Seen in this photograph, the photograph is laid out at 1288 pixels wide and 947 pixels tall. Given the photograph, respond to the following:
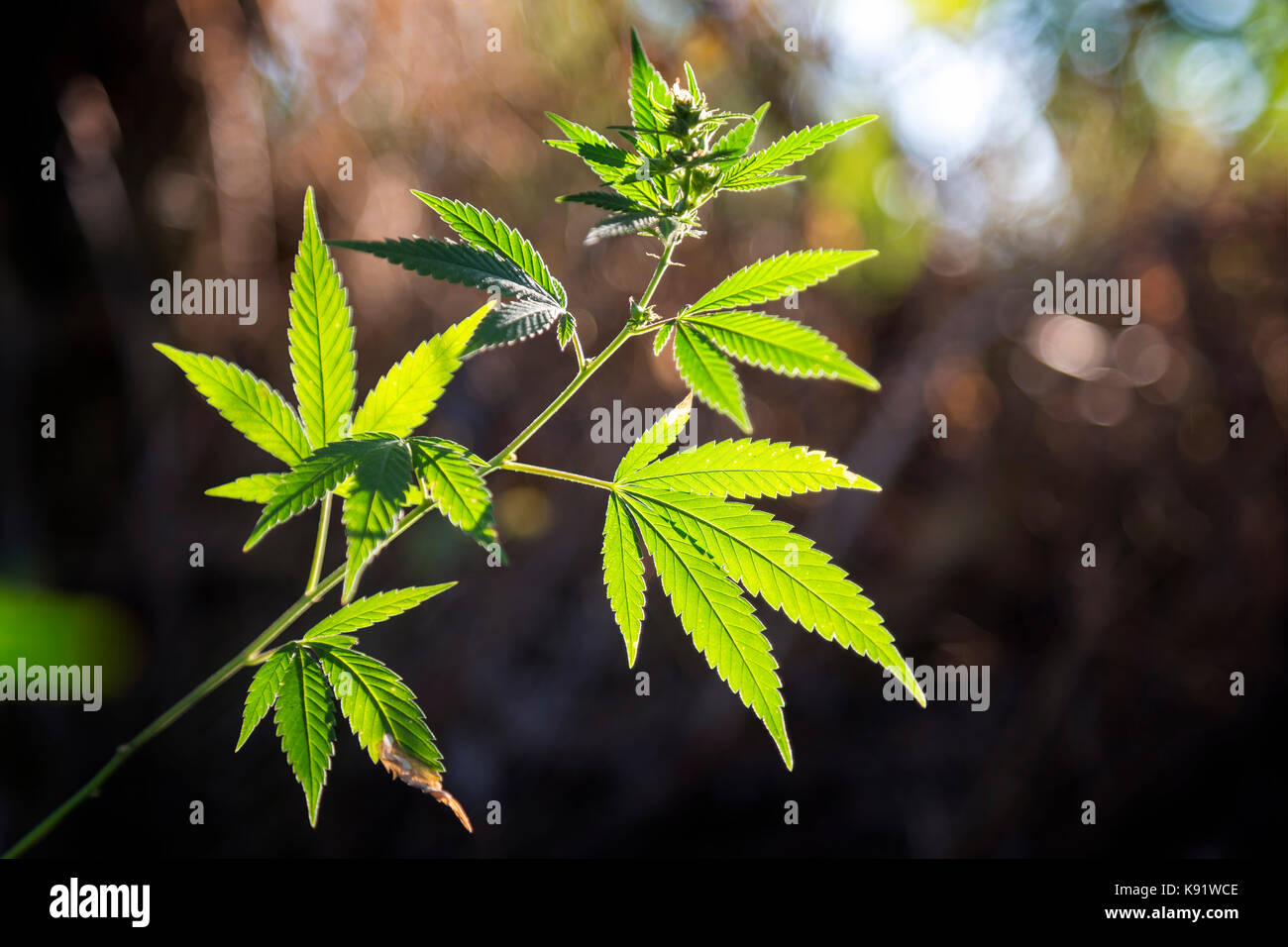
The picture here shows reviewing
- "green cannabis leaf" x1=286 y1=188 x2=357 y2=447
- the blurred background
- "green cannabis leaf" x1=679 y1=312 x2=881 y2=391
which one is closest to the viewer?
"green cannabis leaf" x1=679 y1=312 x2=881 y2=391

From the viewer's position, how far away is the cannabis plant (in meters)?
0.75

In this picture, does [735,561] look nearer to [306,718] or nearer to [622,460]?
[622,460]

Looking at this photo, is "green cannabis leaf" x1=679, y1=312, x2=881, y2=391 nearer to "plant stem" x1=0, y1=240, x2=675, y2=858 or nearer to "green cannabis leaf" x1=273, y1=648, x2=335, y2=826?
"plant stem" x1=0, y1=240, x2=675, y2=858

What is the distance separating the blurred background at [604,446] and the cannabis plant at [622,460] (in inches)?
106

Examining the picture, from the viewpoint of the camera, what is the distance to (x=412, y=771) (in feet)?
2.60

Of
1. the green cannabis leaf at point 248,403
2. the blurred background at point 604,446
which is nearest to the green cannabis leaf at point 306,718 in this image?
the green cannabis leaf at point 248,403

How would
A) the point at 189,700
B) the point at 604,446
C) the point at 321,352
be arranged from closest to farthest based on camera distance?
the point at 189,700
the point at 321,352
the point at 604,446

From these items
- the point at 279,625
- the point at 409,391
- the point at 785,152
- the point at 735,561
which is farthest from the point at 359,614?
the point at 785,152

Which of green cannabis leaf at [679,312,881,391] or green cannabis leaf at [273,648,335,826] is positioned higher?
green cannabis leaf at [679,312,881,391]

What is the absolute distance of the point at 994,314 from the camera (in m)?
3.89

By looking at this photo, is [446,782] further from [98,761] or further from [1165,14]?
[1165,14]

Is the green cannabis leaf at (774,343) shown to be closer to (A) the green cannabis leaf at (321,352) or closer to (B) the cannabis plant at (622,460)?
(B) the cannabis plant at (622,460)

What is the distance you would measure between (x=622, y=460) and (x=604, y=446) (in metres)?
2.91

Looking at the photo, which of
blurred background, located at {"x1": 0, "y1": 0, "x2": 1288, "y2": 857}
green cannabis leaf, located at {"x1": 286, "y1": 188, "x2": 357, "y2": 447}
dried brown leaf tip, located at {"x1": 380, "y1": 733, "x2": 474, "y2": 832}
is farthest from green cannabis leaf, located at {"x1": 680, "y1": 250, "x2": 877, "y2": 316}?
blurred background, located at {"x1": 0, "y1": 0, "x2": 1288, "y2": 857}
